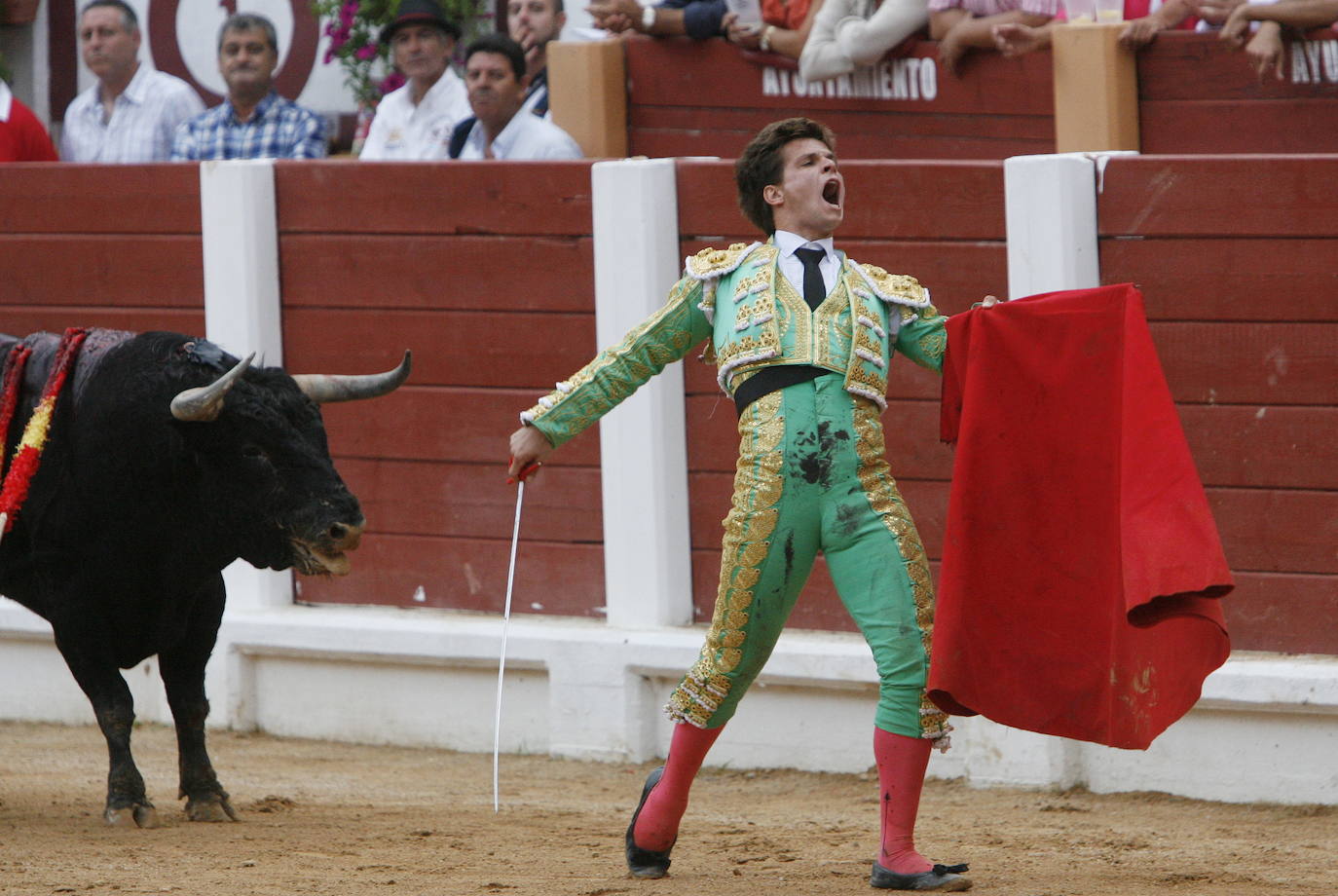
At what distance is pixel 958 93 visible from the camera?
7082 mm

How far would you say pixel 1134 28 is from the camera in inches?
257

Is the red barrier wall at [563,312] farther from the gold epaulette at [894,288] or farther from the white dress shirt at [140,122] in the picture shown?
the white dress shirt at [140,122]

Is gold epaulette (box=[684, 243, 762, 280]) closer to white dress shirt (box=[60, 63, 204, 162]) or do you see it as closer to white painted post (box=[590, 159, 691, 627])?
white painted post (box=[590, 159, 691, 627])

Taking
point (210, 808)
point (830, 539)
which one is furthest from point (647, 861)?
point (210, 808)

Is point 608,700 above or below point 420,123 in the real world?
below

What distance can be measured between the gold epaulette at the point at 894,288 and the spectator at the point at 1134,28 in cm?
236

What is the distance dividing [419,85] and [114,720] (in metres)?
3.11

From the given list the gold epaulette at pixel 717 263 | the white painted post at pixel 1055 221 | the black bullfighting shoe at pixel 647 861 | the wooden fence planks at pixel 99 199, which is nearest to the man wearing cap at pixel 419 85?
the wooden fence planks at pixel 99 199

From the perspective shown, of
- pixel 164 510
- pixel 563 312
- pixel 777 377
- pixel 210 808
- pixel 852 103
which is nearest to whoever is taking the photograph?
pixel 777 377

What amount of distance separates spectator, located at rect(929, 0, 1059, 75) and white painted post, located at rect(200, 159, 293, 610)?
6.87ft

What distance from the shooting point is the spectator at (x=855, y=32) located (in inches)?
275

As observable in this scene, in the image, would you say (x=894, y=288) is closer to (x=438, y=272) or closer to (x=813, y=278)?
(x=813, y=278)

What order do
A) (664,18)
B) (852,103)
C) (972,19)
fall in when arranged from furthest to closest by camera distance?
(664,18) < (852,103) < (972,19)

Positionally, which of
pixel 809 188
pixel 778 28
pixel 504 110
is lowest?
pixel 809 188
